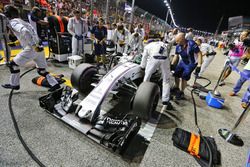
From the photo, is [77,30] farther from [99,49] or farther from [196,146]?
[196,146]

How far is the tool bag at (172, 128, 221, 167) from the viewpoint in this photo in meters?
1.89

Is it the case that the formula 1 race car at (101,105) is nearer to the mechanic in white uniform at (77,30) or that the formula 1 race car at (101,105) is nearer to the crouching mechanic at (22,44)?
the crouching mechanic at (22,44)

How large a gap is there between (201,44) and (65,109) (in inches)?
227

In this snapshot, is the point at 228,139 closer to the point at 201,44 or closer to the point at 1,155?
the point at 1,155

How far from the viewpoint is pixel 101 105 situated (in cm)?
226

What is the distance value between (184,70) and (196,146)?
6.74 feet

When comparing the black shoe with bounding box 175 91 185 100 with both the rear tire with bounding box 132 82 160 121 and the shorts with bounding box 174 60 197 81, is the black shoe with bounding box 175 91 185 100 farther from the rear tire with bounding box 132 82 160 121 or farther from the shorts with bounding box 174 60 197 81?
the rear tire with bounding box 132 82 160 121

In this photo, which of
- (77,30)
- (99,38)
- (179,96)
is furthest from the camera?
(99,38)

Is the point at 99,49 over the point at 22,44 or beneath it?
beneath

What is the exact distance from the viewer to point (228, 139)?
2.40 meters

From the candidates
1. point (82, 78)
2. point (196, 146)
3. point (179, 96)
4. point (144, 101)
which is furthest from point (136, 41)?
point (196, 146)

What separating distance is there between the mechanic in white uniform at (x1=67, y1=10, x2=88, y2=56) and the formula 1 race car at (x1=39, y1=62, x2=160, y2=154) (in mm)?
2735

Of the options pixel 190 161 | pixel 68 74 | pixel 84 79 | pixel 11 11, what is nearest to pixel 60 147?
pixel 84 79

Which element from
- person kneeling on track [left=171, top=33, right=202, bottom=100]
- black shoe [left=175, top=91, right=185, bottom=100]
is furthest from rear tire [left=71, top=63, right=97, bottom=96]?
black shoe [left=175, top=91, right=185, bottom=100]
